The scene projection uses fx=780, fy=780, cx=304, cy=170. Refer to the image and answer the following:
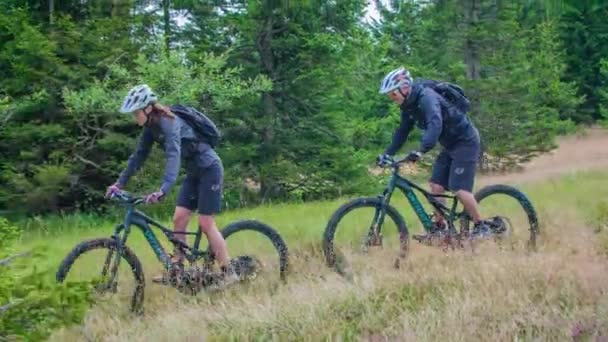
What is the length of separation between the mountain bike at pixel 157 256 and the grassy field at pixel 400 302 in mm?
108

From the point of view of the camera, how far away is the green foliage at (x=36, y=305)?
3706 millimetres

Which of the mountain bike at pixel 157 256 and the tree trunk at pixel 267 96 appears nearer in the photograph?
the mountain bike at pixel 157 256

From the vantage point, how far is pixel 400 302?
5711 mm

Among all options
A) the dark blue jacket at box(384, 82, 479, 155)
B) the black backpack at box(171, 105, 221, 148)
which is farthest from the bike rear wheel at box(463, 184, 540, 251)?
the black backpack at box(171, 105, 221, 148)

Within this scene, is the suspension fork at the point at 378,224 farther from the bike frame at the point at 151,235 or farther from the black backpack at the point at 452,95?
the bike frame at the point at 151,235

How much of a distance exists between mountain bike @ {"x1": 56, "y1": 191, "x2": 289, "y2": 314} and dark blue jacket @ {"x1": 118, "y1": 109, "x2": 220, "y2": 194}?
1.23ft

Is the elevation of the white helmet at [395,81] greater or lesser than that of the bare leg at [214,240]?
greater

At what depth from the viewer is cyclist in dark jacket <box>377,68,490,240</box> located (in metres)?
7.37

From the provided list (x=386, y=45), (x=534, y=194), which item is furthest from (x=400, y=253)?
(x=386, y=45)

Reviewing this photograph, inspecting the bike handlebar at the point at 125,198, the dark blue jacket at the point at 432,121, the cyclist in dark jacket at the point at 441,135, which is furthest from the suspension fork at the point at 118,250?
the dark blue jacket at the point at 432,121

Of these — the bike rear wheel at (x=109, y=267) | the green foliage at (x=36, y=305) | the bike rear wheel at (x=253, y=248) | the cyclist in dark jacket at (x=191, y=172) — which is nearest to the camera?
the green foliage at (x=36, y=305)

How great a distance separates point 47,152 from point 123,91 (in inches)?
107

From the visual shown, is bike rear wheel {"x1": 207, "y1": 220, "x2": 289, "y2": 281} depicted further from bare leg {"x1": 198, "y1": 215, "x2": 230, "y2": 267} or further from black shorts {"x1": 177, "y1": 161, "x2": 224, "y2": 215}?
black shorts {"x1": 177, "y1": 161, "x2": 224, "y2": 215}

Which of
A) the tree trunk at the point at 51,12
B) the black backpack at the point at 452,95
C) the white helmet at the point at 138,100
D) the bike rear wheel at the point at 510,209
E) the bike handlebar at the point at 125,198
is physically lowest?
the bike rear wheel at the point at 510,209
